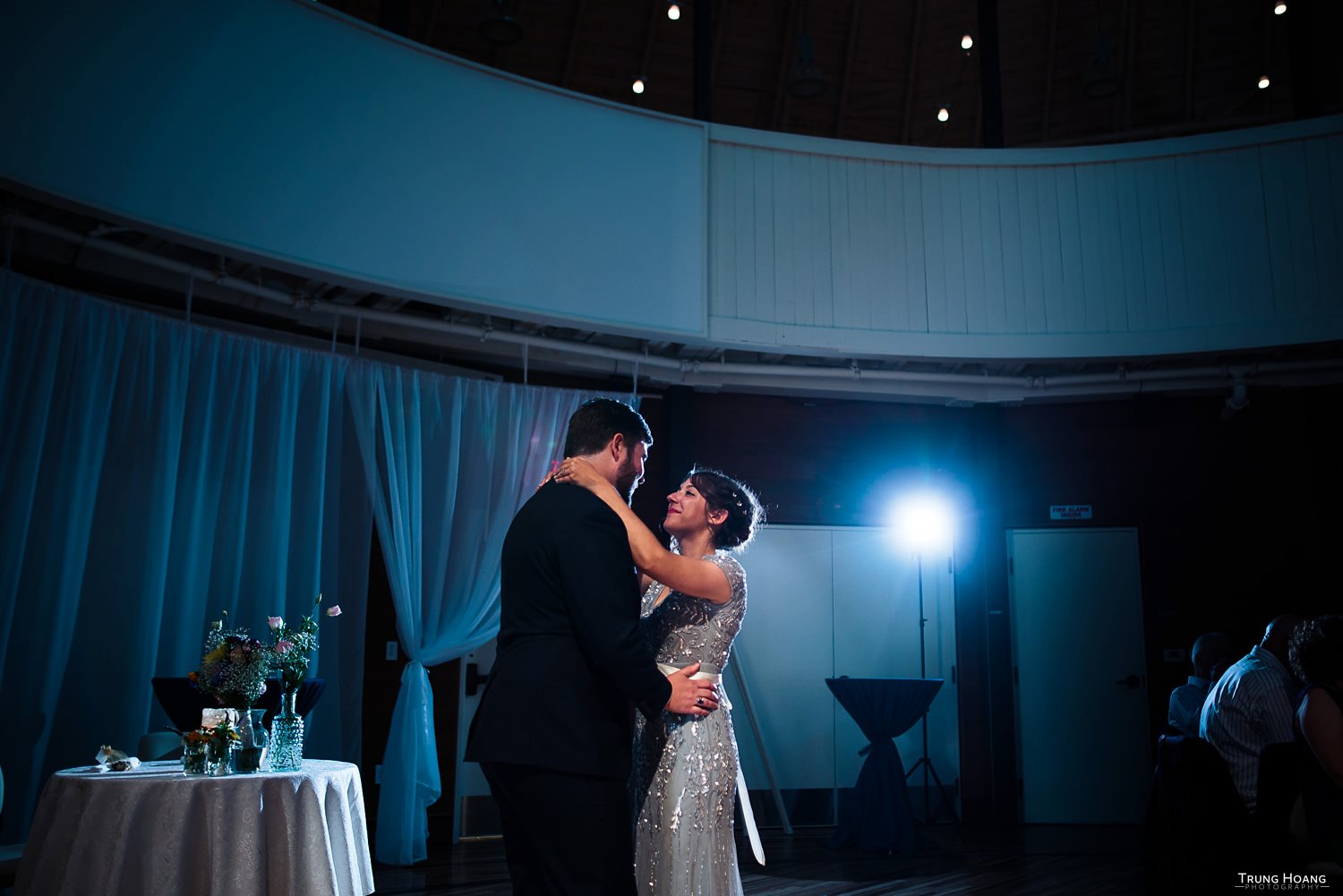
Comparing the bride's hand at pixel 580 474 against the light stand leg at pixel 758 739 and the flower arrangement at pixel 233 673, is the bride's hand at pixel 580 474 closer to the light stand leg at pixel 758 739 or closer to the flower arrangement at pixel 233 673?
the flower arrangement at pixel 233 673

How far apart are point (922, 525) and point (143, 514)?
5.79 meters

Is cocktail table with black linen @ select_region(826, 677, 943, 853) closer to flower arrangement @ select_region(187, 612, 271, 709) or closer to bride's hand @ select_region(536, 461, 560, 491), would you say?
bride's hand @ select_region(536, 461, 560, 491)

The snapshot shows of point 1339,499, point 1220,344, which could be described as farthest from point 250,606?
point 1339,499

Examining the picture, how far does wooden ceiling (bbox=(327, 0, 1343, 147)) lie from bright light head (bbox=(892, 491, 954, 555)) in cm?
532

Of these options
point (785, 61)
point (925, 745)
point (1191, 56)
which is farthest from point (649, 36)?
point (925, 745)

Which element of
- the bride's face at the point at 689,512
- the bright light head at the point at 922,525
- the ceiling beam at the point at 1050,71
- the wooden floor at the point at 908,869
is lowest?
the wooden floor at the point at 908,869

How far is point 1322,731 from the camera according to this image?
3.45 meters

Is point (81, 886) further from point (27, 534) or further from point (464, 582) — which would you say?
point (464, 582)

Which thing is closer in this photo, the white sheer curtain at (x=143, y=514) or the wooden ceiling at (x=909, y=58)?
the white sheer curtain at (x=143, y=514)

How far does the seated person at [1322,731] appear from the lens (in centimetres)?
344

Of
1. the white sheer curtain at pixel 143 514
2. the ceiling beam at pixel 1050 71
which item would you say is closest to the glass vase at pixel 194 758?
the white sheer curtain at pixel 143 514

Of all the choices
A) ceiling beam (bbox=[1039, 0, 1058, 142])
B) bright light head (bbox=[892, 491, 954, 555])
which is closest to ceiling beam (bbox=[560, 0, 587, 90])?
ceiling beam (bbox=[1039, 0, 1058, 142])

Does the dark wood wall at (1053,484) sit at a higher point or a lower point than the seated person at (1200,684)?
higher

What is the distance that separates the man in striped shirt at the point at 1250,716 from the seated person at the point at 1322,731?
1.28ft
